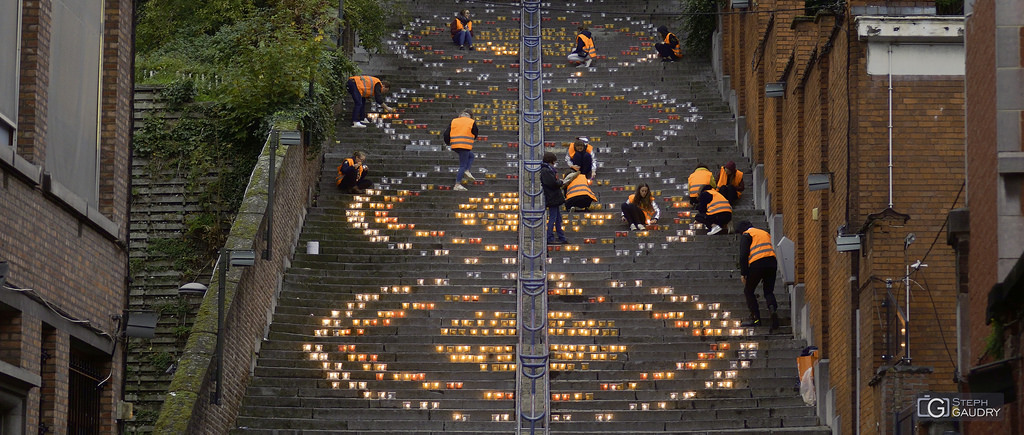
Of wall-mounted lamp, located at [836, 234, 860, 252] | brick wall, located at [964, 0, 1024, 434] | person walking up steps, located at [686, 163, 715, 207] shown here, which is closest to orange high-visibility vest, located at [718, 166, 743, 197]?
person walking up steps, located at [686, 163, 715, 207]

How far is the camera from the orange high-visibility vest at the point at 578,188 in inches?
1154

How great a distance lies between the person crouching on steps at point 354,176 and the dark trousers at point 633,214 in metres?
4.35

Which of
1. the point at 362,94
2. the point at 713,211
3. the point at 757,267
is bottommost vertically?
the point at 757,267

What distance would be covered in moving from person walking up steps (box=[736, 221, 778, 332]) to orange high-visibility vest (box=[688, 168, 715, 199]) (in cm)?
388

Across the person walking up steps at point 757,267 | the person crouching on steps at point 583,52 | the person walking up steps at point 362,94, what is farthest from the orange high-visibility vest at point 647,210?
the person crouching on steps at point 583,52

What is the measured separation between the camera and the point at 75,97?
18969 millimetres

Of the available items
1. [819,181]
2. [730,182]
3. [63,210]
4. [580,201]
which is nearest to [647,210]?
[580,201]

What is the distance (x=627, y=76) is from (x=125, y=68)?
686 inches

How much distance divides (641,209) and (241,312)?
7364 millimetres

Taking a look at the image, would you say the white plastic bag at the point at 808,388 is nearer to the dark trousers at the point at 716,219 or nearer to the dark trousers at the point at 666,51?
the dark trousers at the point at 716,219

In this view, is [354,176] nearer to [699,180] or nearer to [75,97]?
[699,180]

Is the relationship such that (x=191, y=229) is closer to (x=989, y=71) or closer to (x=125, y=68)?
(x=125, y=68)

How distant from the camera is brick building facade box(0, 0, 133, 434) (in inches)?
663

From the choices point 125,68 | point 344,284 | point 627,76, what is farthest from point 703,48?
point 125,68
